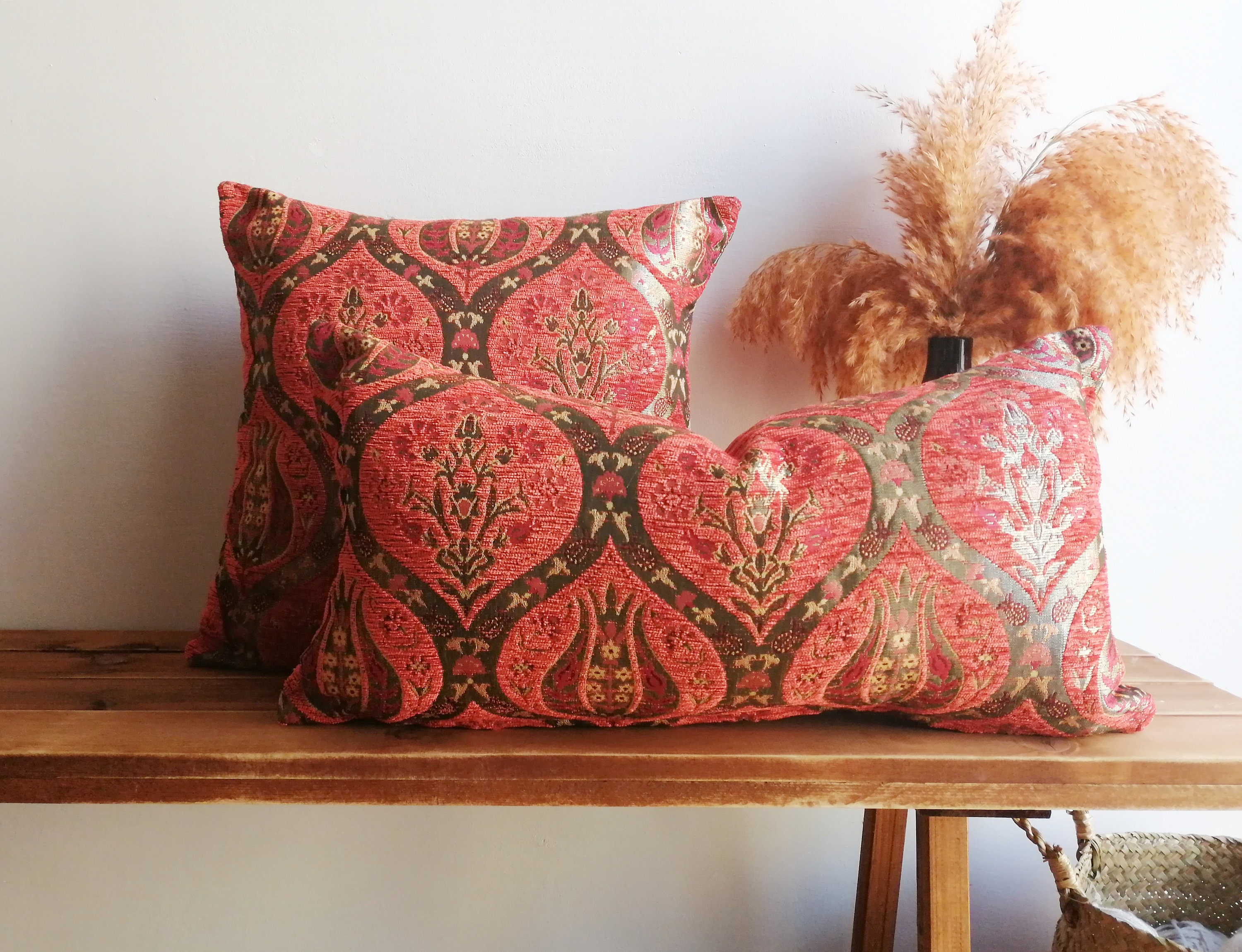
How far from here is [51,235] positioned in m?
1.13

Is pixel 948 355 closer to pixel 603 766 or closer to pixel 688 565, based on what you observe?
pixel 688 565

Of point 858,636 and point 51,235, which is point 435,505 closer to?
point 858,636

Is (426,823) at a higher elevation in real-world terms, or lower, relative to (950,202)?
lower

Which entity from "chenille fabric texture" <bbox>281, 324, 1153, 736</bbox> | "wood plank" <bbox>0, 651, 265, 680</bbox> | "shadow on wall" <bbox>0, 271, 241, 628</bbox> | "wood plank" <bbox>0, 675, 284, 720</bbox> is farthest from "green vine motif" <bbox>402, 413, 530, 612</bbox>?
"shadow on wall" <bbox>0, 271, 241, 628</bbox>

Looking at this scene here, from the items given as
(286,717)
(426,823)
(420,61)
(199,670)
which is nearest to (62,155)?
(420,61)

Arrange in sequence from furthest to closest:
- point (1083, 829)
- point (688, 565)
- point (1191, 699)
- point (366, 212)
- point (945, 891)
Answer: point (366, 212) → point (1083, 829) → point (1191, 699) → point (945, 891) → point (688, 565)

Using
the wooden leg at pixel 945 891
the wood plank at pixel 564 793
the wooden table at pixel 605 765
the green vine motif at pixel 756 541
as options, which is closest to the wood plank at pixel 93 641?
the wooden table at pixel 605 765

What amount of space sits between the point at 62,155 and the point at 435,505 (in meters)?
0.82

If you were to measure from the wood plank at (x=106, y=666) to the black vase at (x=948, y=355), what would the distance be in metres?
0.81

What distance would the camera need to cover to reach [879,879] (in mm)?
1130

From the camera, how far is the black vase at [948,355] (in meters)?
1.02

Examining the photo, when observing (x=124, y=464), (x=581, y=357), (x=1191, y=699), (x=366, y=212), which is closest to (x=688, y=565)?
(x=581, y=357)

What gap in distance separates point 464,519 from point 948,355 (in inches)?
24.6

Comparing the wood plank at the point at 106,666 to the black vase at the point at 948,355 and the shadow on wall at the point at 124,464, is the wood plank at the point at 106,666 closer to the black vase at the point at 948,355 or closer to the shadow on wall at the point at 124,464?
the shadow on wall at the point at 124,464
